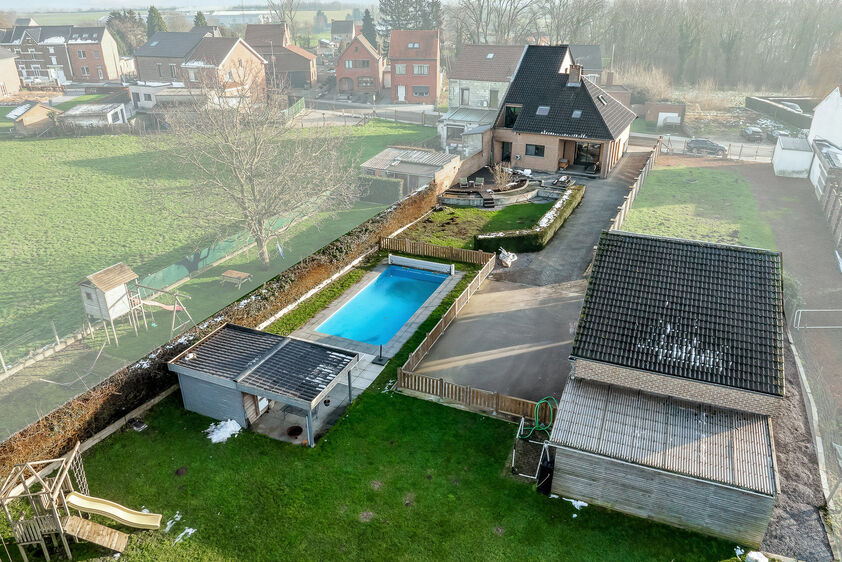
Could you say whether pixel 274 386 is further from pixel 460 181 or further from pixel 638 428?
pixel 460 181

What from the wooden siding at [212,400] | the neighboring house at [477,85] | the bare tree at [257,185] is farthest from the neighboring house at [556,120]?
the wooden siding at [212,400]

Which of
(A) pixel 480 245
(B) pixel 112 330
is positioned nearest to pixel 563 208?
(A) pixel 480 245

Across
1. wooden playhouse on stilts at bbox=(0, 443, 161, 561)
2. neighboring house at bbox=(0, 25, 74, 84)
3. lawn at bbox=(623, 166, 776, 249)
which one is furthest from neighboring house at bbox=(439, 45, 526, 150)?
neighboring house at bbox=(0, 25, 74, 84)

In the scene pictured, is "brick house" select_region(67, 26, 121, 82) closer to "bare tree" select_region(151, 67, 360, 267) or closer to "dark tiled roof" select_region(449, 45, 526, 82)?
"bare tree" select_region(151, 67, 360, 267)

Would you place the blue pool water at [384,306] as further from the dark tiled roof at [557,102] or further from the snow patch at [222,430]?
the dark tiled roof at [557,102]

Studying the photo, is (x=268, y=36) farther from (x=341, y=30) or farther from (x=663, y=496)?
(x=663, y=496)
